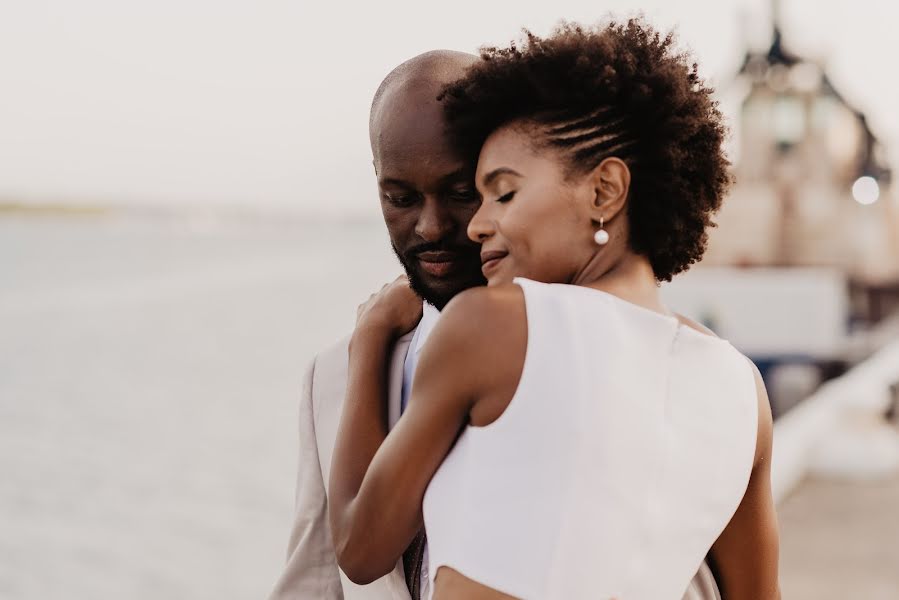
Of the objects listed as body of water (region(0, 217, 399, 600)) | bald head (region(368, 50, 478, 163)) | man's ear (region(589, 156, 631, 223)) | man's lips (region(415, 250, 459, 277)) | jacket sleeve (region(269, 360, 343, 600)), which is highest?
bald head (region(368, 50, 478, 163))

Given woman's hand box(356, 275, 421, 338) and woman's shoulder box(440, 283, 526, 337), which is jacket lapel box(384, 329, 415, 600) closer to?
woman's hand box(356, 275, 421, 338)

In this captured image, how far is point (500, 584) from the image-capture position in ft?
4.49

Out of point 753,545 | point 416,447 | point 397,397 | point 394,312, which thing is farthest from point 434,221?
point 753,545

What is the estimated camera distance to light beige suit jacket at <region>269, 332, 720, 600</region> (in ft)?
6.12

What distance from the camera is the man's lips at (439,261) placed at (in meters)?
1.85

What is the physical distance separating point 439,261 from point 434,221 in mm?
78

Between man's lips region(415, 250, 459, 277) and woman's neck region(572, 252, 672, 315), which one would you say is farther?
man's lips region(415, 250, 459, 277)

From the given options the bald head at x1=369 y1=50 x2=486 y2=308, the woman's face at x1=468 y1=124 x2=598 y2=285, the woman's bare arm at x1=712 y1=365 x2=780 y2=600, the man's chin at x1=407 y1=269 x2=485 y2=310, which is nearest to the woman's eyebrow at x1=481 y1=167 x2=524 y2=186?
the woman's face at x1=468 y1=124 x2=598 y2=285

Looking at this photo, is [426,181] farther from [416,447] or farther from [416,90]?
[416,447]

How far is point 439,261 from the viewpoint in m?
1.85

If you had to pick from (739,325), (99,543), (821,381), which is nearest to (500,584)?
(99,543)

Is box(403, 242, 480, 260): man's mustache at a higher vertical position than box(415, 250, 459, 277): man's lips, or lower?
higher

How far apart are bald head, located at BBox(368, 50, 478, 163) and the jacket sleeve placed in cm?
52

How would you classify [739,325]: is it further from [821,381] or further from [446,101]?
[446,101]
